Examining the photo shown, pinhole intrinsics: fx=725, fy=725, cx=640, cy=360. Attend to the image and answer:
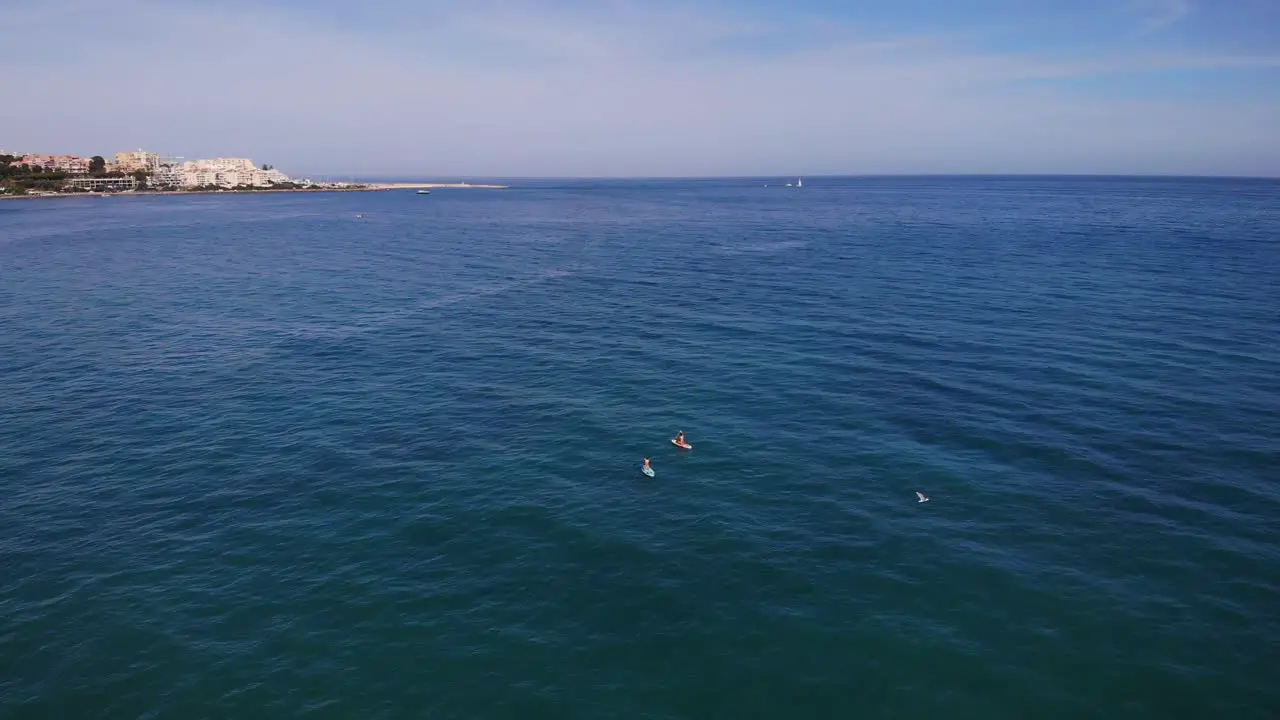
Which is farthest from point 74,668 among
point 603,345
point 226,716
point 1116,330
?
point 1116,330

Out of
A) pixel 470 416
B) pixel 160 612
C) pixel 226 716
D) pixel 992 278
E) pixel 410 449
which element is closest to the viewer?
pixel 226 716

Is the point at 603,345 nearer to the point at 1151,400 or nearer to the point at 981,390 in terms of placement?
the point at 981,390

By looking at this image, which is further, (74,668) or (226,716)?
(74,668)

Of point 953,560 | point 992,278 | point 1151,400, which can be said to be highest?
point 992,278

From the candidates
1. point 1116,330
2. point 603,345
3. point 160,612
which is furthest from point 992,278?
point 160,612

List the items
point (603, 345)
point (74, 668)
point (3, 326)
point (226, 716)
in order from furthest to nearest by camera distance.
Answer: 1. point (3, 326)
2. point (603, 345)
3. point (74, 668)
4. point (226, 716)

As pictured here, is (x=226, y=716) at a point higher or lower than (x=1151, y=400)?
lower
